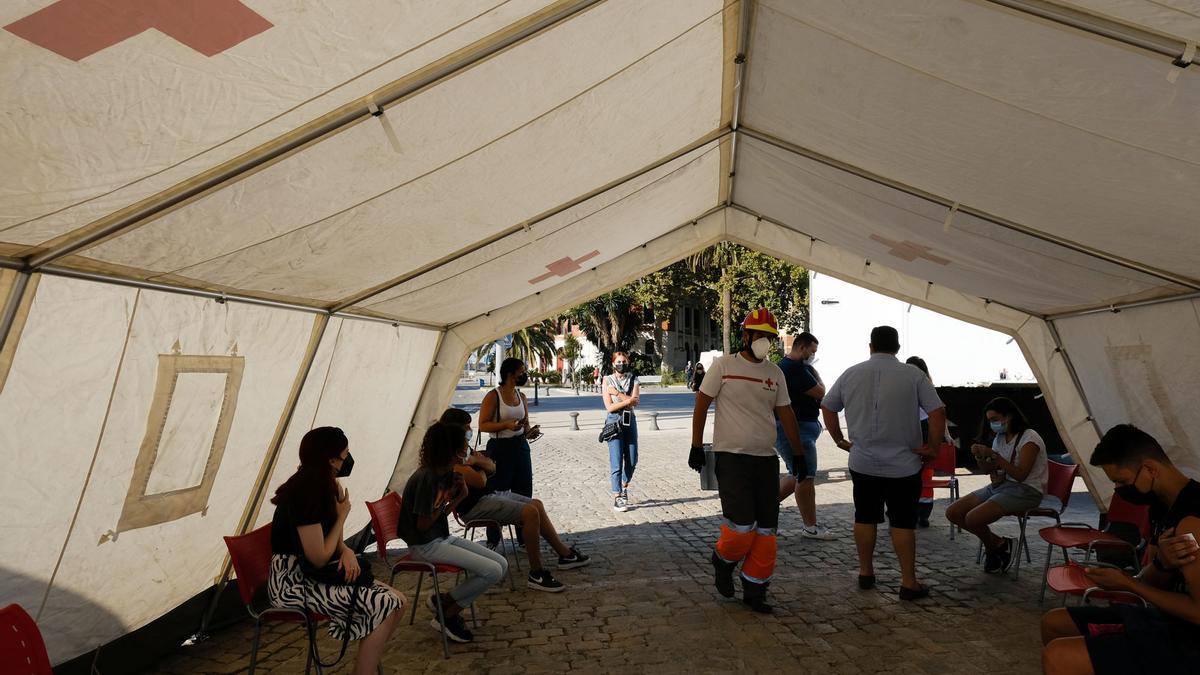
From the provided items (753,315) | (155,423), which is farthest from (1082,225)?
(155,423)

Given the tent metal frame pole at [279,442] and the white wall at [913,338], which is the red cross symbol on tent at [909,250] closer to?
the tent metal frame pole at [279,442]

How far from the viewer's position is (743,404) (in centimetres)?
596

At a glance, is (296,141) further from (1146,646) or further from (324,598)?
(1146,646)

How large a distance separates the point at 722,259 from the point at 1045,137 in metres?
31.0

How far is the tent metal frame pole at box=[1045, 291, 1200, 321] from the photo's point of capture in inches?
206

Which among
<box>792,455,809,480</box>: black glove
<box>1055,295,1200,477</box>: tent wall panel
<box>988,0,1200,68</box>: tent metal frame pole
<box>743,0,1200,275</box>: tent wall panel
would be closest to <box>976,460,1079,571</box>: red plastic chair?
<box>1055,295,1200,477</box>: tent wall panel

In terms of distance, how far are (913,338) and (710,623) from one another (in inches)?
667

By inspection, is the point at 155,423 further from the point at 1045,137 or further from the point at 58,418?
the point at 1045,137

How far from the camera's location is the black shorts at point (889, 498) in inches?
236

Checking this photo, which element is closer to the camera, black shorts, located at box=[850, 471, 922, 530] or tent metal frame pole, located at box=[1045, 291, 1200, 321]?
tent metal frame pole, located at box=[1045, 291, 1200, 321]

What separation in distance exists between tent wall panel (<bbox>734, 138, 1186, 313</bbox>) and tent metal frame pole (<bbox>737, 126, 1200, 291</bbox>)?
0.26 ft

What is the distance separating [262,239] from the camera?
156 inches

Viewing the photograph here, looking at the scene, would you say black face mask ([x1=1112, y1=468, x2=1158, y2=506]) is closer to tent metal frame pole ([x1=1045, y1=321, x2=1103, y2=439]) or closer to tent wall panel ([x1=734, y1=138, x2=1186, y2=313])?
tent wall panel ([x1=734, y1=138, x2=1186, y2=313])

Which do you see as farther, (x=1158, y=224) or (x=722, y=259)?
(x=722, y=259)
